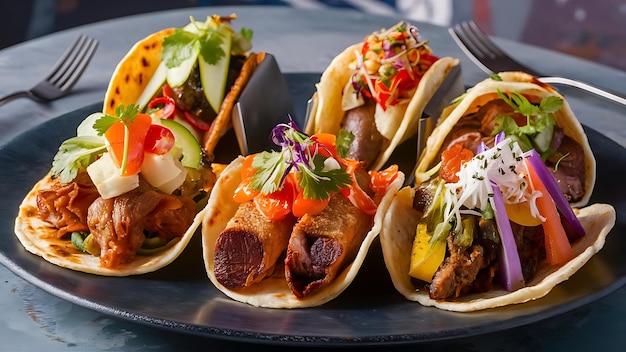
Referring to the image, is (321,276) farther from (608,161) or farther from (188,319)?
(608,161)

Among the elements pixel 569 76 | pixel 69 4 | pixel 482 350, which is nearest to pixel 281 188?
pixel 482 350

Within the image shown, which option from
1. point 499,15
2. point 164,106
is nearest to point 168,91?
point 164,106

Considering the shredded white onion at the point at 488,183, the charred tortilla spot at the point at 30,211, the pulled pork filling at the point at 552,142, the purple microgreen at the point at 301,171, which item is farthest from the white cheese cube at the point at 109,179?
the pulled pork filling at the point at 552,142

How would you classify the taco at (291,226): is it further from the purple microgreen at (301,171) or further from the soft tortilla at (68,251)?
the soft tortilla at (68,251)

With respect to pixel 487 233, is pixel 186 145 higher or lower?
lower

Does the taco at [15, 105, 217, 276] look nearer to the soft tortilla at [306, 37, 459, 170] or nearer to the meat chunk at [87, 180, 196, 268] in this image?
the meat chunk at [87, 180, 196, 268]

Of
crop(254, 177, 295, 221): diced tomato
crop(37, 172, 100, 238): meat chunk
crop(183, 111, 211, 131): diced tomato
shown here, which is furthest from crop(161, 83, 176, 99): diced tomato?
crop(254, 177, 295, 221): diced tomato

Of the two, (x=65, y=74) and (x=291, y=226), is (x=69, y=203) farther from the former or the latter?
(x=65, y=74)
